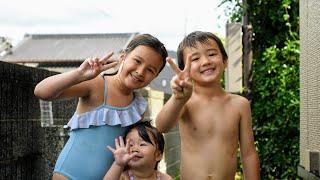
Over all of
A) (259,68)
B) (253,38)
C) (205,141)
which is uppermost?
(253,38)

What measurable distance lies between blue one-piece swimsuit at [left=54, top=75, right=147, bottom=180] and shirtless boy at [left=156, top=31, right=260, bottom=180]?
27 centimetres

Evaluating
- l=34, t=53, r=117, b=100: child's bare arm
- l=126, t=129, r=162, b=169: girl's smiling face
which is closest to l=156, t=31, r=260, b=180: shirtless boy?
l=126, t=129, r=162, b=169: girl's smiling face

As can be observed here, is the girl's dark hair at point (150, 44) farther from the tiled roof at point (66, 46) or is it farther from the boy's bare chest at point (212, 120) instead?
the tiled roof at point (66, 46)

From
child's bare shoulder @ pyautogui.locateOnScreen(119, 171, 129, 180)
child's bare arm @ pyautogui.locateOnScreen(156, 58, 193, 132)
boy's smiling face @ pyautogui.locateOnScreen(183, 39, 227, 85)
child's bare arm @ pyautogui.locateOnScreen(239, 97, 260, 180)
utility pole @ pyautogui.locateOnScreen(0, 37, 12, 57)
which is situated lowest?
child's bare shoulder @ pyautogui.locateOnScreen(119, 171, 129, 180)

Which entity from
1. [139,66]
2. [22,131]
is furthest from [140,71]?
[22,131]

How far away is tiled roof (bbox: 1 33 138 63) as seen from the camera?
23422 mm

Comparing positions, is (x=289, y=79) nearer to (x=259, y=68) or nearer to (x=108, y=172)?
(x=259, y=68)

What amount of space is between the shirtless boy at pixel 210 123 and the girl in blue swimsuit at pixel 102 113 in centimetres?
22

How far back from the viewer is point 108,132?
207cm

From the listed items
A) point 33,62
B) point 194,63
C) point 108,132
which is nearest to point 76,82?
point 108,132

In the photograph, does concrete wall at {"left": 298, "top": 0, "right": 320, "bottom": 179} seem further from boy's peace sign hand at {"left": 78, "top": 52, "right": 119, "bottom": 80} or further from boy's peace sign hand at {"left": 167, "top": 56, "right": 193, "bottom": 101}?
boy's peace sign hand at {"left": 78, "top": 52, "right": 119, "bottom": 80}

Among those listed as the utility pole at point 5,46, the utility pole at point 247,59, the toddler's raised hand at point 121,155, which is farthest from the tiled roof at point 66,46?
the toddler's raised hand at point 121,155

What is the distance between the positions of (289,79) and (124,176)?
4.50m

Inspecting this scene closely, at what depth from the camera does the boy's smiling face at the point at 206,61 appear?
2.30 metres
